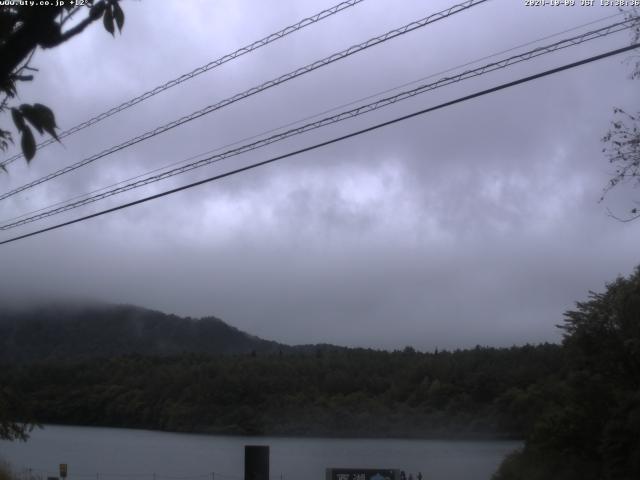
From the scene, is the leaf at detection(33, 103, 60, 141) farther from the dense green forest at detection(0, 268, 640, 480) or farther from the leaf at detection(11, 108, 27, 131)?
the dense green forest at detection(0, 268, 640, 480)

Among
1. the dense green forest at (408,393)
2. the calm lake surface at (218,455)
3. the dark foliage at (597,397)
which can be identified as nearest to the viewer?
the dark foliage at (597,397)

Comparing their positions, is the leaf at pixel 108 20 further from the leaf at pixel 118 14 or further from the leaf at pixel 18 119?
the leaf at pixel 18 119

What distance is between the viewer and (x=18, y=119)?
4305 mm

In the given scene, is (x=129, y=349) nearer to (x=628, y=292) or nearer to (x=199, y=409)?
(x=199, y=409)

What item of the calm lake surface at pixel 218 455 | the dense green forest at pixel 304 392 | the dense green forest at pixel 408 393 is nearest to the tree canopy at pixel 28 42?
the dense green forest at pixel 408 393

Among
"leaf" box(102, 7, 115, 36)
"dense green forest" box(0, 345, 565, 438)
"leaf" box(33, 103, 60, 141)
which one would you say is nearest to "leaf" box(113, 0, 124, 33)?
"leaf" box(102, 7, 115, 36)

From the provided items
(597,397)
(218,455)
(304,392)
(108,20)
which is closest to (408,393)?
(304,392)

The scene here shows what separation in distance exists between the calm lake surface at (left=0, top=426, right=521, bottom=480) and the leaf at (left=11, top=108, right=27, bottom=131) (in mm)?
31453

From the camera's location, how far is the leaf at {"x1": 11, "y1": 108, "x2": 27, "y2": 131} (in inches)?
169

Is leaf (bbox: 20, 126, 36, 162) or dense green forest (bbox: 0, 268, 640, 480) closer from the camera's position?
leaf (bbox: 20, 126, 36, 162)

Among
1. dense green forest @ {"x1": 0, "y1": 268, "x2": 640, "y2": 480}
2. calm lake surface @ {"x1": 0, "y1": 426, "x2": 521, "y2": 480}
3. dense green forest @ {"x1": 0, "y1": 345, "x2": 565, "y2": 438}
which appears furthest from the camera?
dense green forest @ {"x1": 0, "y1": 345, "x2": 565, "y2": 438}

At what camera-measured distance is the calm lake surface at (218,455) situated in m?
38.0

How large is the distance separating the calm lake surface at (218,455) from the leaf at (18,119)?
3145 cm

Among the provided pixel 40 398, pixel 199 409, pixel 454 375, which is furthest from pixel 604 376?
pixel 199 409
